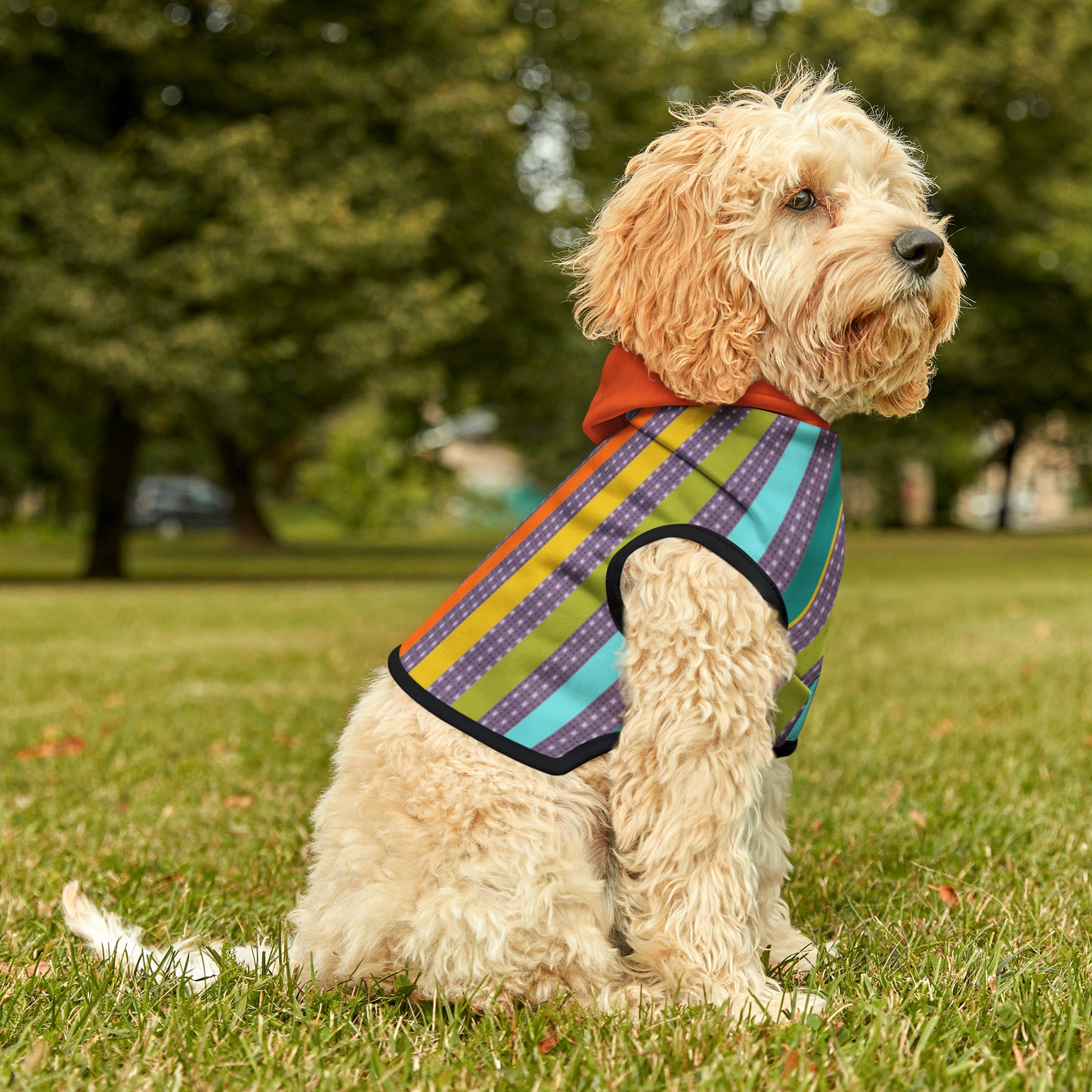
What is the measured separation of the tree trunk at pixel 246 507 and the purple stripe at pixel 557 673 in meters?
29.8

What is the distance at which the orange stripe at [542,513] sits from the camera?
2.80 meters

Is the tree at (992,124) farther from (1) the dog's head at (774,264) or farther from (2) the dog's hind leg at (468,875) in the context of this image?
(2) the dog's hind leg at (468,875)

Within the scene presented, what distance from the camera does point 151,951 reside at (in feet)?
9.97

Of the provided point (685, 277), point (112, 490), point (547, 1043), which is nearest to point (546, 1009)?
point (547, 1043)

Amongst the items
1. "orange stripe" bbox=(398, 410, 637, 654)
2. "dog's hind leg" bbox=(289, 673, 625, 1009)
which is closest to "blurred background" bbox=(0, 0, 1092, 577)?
"orange stripe" bbox=(398, 410, 637, 654)

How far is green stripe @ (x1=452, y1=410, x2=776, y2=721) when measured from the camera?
105 inches

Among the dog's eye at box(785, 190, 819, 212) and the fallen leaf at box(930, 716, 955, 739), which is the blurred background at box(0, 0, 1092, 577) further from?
the dog's eye at box(785, 190, 819, 212)

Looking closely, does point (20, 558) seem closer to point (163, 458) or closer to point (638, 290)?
point (163, 458)

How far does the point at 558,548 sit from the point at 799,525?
0.58 m

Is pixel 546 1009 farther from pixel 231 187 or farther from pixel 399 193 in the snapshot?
pixel 399 193

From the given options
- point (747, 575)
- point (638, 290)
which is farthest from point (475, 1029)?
point (638, 290)

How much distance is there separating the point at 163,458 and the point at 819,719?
4562 cm

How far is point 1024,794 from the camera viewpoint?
4.85 meters

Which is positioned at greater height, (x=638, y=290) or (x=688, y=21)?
(x=688, y=21)
